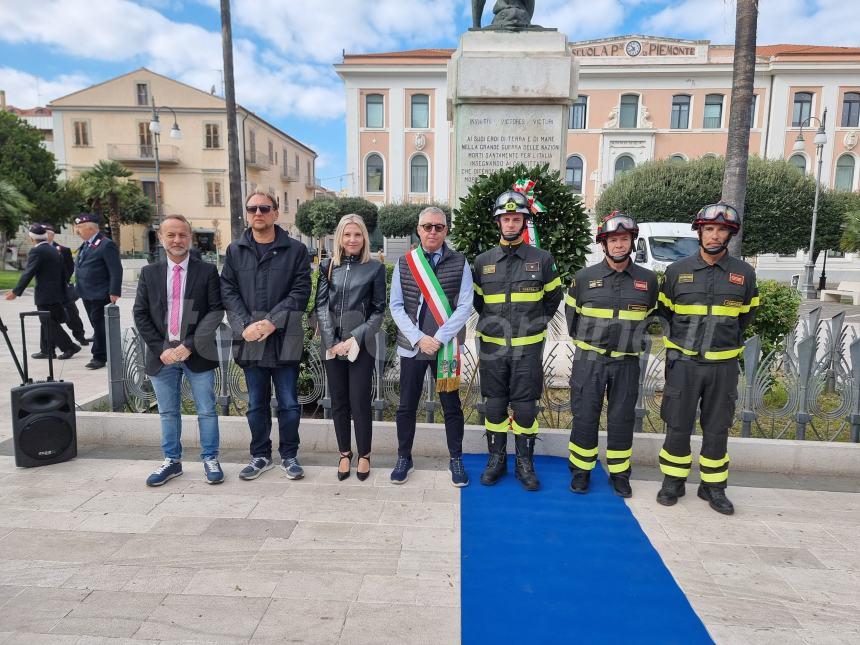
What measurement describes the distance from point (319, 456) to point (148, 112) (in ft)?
158

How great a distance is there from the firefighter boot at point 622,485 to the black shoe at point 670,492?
206mm

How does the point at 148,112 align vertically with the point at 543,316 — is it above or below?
above

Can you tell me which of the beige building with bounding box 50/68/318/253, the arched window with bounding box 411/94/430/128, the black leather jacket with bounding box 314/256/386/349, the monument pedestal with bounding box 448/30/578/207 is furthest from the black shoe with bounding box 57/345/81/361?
the arched window with bounding box 411/94/430/128

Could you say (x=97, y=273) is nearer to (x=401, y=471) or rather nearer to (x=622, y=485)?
(x=401, y=471)

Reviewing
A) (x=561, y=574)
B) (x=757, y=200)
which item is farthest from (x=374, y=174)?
(x=561, y=574)

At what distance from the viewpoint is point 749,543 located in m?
3.37

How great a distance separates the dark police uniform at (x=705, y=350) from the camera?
144 inches

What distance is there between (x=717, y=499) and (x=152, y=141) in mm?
49534

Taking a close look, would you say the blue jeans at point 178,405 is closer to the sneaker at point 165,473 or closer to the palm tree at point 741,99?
the sneaker at point 165,473

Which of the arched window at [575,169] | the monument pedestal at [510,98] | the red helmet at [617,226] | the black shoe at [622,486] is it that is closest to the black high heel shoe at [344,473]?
the black shoe at [622,486]

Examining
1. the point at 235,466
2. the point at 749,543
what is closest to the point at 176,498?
the point at 235,466

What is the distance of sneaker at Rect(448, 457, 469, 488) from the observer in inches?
161

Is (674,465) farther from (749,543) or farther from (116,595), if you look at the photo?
(116,595)

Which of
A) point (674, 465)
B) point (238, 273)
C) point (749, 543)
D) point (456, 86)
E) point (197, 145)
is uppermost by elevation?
point (197, 145)
